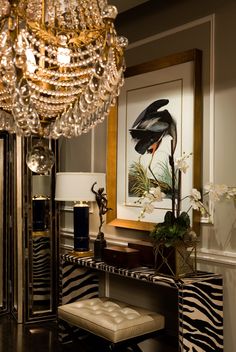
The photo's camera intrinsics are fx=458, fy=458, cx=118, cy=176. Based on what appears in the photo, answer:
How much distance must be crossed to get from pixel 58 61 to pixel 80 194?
1.91 m

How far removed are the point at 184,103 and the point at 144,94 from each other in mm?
456

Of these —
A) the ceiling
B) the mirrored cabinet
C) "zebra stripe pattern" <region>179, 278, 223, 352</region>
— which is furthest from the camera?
the mirrored cabinet

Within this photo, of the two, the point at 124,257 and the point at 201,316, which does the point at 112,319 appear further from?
the point at 201,316

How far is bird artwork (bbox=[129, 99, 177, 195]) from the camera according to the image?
3407 millimetres

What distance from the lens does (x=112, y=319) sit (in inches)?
120

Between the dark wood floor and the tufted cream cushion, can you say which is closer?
the tufted cream cushion

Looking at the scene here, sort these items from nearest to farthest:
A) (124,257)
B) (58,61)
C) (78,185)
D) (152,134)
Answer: (58,61), (124,257), (152,134), (78,185)

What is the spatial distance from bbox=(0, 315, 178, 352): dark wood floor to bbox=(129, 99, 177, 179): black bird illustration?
1.42 meters

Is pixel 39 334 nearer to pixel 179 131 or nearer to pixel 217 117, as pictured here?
pixel 179 131

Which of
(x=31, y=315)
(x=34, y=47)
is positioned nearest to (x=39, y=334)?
(x=31, y=315)

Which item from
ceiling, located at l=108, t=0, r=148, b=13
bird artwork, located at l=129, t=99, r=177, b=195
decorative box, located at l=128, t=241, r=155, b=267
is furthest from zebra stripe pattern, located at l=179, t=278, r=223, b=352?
ceiling, located at l=108, t=0, r=148, b=13

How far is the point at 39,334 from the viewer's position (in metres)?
4.07

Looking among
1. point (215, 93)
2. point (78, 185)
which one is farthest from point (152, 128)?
point (78, 185)

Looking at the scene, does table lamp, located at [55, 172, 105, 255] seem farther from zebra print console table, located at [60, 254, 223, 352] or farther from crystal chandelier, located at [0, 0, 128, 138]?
crystal chandelier, located at [0, 0, 128, 138]
